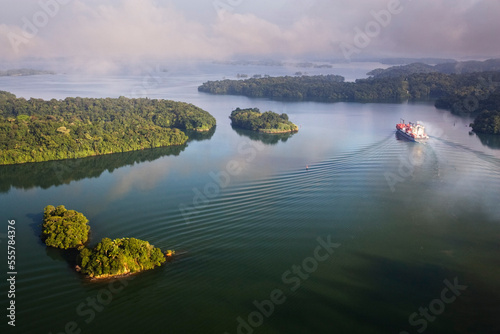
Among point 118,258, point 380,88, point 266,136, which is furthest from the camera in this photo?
point 380,88

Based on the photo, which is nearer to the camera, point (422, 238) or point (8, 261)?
point (8, 261)

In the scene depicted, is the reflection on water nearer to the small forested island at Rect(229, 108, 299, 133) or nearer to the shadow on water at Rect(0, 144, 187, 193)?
the small forested island at Rect(229, 108, 299, 133)

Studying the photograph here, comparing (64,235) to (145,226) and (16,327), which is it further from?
(16,327)

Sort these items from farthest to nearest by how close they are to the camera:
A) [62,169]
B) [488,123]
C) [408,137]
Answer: [488,123] < [408,137] < [62,169]

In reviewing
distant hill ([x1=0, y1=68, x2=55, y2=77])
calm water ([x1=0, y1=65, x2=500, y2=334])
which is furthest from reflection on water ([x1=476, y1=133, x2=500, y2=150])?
distant hill ([x1=0, y1=68, x2=55, y2=77])

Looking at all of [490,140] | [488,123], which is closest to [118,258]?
[490,140]

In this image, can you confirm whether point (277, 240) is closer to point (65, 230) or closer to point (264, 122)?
point (65, 230)

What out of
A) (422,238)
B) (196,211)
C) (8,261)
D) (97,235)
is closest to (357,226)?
(422,238)
